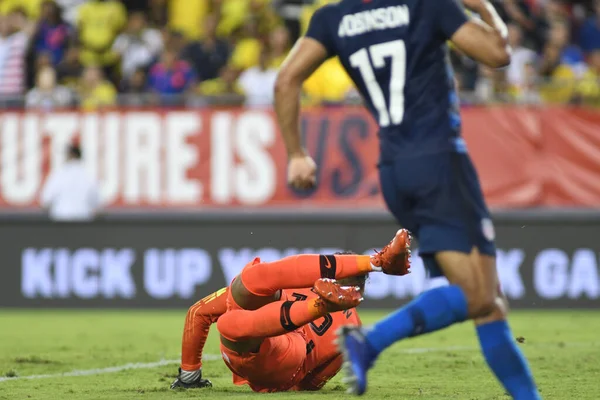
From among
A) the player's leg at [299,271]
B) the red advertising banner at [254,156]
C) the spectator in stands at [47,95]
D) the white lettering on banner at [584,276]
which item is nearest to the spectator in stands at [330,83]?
the red advertising banner at [254,156]

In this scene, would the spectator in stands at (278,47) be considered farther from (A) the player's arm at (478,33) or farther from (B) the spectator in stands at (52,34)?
(A) the player's arm at (478,33)

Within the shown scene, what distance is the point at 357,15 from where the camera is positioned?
196 inches

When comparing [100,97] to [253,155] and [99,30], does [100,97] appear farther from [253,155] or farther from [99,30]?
[253,155]

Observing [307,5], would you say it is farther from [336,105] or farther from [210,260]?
[210,260]

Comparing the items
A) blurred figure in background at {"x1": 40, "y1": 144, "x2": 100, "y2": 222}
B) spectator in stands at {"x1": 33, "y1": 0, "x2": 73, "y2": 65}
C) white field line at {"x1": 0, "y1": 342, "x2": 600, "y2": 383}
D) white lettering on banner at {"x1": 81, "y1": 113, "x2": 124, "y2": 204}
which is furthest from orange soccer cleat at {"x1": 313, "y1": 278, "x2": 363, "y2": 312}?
spectator in stands at {"x1": 33, "y1": 0, "x2": 73, "y2": 65}

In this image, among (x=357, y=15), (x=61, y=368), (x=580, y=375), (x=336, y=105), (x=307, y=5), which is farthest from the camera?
(x=307, y=5)

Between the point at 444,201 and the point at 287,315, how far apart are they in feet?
4.23

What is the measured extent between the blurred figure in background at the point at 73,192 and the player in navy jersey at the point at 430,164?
8.40 meters

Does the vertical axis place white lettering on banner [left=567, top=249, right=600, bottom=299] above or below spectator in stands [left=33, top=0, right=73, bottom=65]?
below

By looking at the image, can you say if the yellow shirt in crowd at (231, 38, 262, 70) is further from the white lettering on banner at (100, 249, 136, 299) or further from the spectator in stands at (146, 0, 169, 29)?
the white lettering on banner at (100, 249, 136, 299)

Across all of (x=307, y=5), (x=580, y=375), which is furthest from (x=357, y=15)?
(x=307, y=5)

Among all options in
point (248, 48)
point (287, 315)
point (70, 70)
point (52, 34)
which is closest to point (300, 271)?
point (287, 315)

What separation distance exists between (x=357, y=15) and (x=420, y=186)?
0.82 metres

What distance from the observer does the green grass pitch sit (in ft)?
21.0
